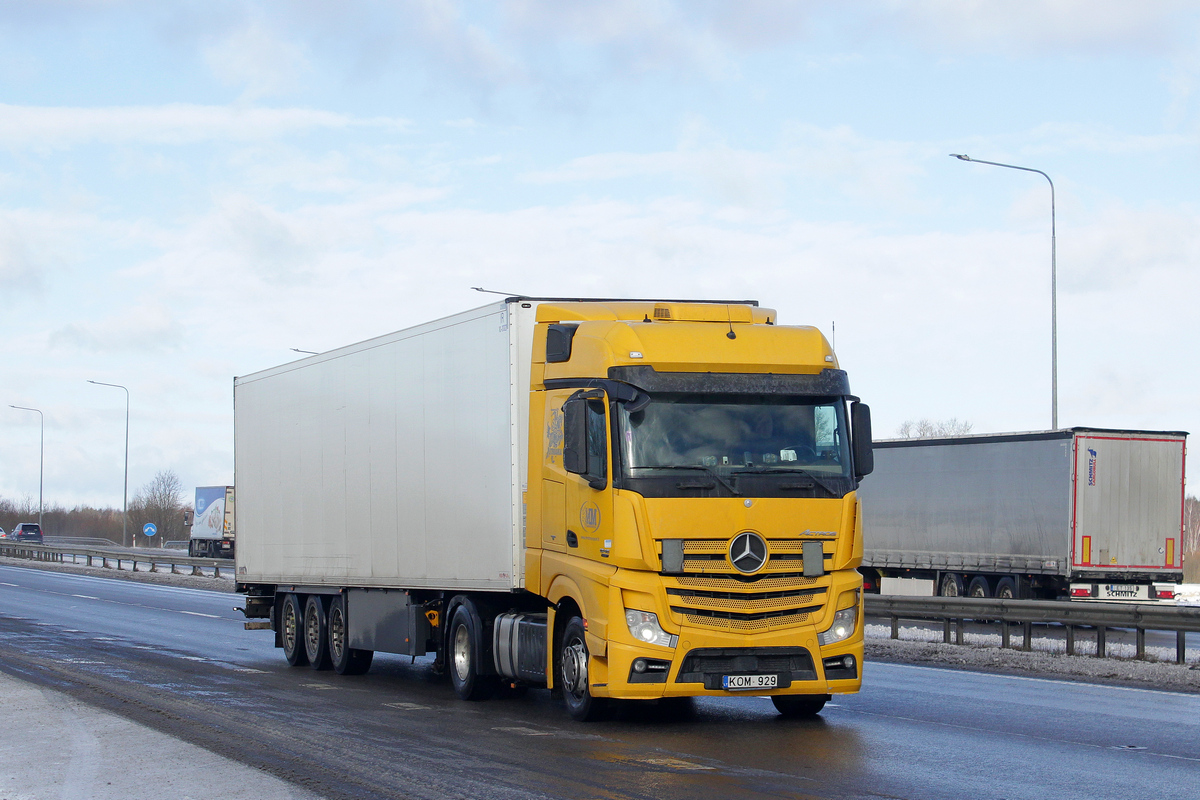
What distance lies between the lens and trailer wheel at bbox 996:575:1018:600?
90.5ft

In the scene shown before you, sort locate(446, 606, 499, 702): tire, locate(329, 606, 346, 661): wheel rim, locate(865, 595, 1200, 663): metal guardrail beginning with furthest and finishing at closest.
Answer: locate(865, 595, 1200, 663): metal guardrail → locate(329, 606, 346, 661): wheel rim → locate(446, 606, 499, 702): tire

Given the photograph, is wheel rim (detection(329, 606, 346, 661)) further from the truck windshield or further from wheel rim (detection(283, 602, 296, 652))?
the truck windshield

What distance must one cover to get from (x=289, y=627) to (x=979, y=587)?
614 inches

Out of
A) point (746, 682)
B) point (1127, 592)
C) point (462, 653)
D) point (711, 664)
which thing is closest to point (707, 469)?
point (711, 664)

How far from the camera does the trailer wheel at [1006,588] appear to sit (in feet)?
90.5

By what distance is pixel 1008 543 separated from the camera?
27625 mm

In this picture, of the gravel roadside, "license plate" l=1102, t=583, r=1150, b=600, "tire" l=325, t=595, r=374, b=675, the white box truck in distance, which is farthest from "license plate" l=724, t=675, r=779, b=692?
"license plate" l=1102, t=583, r=1150, b=600

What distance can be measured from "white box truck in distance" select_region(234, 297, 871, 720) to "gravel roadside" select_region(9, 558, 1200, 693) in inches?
207

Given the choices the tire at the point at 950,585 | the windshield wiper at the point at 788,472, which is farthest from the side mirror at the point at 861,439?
the tire at the point at 950,585

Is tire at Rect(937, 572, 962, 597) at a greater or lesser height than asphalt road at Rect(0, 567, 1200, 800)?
lesser

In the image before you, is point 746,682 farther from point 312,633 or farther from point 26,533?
point 26,533

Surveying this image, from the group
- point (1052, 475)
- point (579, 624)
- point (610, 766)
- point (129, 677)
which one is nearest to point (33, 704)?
point (129, 677)

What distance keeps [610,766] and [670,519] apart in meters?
2.22

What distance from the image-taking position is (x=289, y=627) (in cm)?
1903
